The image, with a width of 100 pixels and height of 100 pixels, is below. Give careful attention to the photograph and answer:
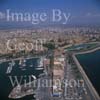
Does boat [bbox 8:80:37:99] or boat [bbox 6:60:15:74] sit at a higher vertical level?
boat [bbox 6:60:15:74]

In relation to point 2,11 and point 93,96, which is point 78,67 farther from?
point 2,11

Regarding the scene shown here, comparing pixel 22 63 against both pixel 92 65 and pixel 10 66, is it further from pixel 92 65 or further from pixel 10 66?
pixel 92 65

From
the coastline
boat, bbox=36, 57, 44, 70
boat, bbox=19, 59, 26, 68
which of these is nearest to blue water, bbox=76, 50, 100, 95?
the coastline

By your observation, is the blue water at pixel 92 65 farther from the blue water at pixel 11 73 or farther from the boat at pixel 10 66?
the boat at pixel 10 66

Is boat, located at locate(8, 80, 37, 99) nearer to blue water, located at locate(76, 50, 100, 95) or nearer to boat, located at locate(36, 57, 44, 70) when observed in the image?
boat, located at locate(36, 57, 44, 70)

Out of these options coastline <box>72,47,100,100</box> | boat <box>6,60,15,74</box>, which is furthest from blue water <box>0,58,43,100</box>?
coastline <box>72,47,100,100</box>

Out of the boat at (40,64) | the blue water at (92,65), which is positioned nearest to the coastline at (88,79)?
the blue water at (92,65)

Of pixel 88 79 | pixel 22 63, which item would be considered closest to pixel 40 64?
pixel 22 63

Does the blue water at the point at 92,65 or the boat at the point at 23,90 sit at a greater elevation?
the blue water at the point at 92,65
